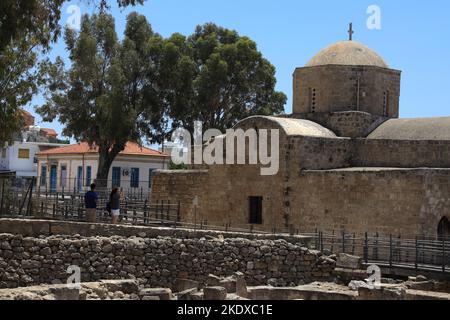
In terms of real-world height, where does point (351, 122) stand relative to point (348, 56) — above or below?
below

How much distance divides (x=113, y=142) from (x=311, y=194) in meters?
15.1

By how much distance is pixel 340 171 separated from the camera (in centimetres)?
2142

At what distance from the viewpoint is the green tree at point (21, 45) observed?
590 inches

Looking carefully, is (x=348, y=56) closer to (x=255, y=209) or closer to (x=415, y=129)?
(x=415, y=129)

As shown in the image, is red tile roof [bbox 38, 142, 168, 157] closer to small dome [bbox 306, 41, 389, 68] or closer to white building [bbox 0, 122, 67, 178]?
white building [bbox 0, 122, 67, 178]

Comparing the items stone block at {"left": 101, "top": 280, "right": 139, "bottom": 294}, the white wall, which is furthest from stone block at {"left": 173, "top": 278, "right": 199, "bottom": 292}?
the white wall

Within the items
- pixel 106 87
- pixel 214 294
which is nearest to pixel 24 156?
pixel 106 87

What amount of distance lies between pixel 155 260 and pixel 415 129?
10.6 m

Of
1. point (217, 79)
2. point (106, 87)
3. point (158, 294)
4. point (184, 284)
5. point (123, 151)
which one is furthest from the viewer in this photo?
point (123, 151)

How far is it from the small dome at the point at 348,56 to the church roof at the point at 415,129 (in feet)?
8.04

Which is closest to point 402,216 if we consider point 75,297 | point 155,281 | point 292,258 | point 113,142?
point 292,258

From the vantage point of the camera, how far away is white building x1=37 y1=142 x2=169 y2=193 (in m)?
39.7

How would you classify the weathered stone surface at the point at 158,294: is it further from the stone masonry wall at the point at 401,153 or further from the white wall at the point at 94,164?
the white wall at the point at 94,164
